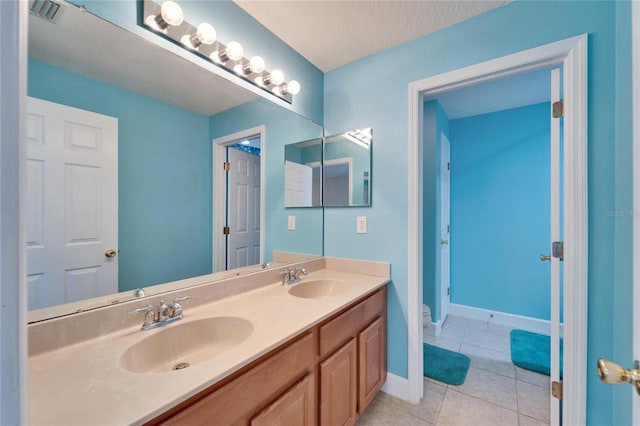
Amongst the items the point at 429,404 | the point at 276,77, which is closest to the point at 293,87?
the point at 276,77

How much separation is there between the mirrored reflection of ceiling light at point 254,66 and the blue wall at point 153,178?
429 mm

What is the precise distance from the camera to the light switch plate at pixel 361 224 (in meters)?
1.85

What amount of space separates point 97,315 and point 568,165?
2126 millimetres

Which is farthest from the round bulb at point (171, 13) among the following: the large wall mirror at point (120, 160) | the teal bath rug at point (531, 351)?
the teal bath rug at point (531, 351)

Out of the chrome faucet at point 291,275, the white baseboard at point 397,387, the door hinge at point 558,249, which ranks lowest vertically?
the white baseboard at point 397,387

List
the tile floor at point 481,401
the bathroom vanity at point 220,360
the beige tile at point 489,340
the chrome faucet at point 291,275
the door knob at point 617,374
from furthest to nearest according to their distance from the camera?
the beige tile at point 489,340 → the chrome faucet at point 291,275 → the tile floor at point 481,401 → the bathroom vanity at point 220,360 → the door knob at point 617,374

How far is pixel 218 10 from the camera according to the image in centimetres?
132

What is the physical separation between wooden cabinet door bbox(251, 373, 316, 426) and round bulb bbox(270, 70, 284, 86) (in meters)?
1.62

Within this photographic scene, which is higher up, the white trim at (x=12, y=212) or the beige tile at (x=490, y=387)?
the white trim at (x=12, y=212)

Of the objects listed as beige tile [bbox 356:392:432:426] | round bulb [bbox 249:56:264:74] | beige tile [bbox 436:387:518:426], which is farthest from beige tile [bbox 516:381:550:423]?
round bulb [bbox 249:56:264:74]

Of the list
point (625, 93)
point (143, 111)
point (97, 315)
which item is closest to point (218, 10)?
point (143, 111)

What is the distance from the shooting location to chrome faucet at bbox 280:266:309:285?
5.28 feet

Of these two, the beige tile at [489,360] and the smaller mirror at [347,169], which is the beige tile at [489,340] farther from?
the smaller mirror at [347,169]

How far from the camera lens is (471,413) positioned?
156cm
